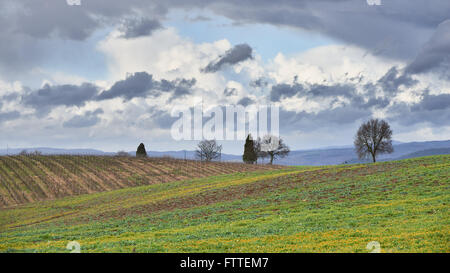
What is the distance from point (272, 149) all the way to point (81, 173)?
9238 centimetres

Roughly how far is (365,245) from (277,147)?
157739mm

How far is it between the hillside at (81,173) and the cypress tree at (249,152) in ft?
74.0

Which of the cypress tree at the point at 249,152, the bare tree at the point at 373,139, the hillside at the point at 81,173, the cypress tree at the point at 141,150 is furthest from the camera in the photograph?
the cypress tree at the point at 249,152

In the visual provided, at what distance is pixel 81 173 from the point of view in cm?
10531

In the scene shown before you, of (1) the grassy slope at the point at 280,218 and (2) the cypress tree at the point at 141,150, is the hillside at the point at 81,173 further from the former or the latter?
(2) the cypress tree at the point at 141,150

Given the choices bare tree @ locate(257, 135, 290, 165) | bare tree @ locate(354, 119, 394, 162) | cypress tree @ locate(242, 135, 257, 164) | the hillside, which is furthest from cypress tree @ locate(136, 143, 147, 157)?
bare tree @ locate(354, 119, 394, 162)

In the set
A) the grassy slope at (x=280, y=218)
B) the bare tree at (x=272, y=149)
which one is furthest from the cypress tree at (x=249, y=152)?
the grassy slope at (x=280, y=218)

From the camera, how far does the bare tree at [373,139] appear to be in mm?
133337

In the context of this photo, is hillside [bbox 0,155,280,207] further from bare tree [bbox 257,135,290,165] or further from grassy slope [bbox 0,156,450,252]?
bare tree [bbox 257,135,290,165]

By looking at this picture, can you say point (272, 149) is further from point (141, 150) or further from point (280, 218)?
point (280, 218)

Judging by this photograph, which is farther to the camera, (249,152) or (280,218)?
(249,152)

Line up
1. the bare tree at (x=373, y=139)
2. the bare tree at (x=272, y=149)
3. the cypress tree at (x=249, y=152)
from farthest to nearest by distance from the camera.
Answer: the bare tree at (x=272, y=149)
the cypress tree at (x=249, y=152)
the bare tree at (x=373, y=139)

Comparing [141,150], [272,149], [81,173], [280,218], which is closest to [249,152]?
[272,149]
